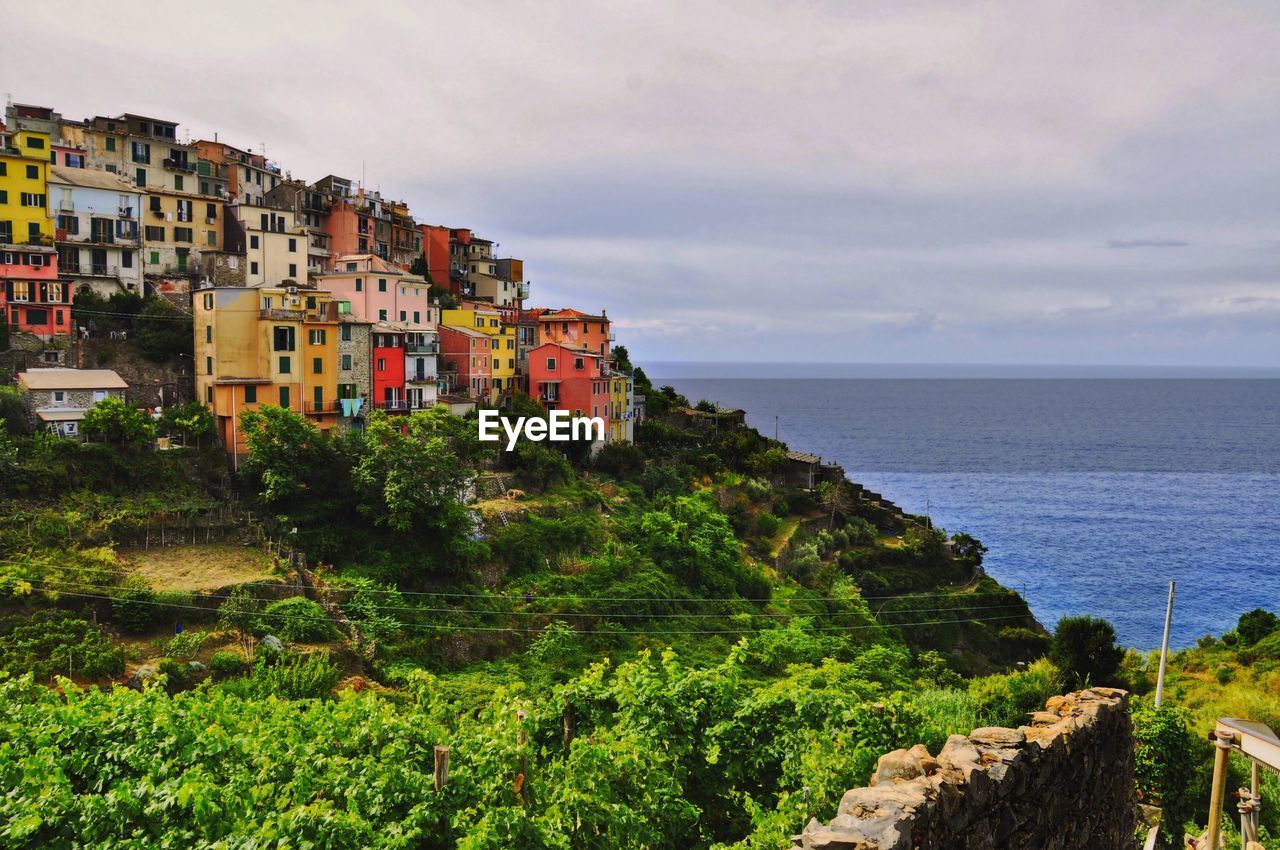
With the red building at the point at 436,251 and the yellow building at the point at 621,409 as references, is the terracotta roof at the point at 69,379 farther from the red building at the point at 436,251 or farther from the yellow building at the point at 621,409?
the red building at the point at 436,251

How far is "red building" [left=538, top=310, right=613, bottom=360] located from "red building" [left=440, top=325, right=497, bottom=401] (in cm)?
931

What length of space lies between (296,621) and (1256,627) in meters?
44.3

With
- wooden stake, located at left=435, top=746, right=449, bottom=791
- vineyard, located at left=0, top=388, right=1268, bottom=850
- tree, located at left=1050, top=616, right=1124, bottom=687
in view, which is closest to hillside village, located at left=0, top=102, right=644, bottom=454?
vineyard, located at left=0, top=388, right=1268, bottom=850

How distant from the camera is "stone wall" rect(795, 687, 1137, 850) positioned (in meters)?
7.54

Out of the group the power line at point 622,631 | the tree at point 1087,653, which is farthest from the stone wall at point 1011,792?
the tree at point 1087,653

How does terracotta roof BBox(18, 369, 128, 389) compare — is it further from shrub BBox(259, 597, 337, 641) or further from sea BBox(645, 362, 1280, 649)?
sea BBox(645, 362, 1280, 649)

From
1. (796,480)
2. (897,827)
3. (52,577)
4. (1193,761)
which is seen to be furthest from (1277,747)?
(796,480)

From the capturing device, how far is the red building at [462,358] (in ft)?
188

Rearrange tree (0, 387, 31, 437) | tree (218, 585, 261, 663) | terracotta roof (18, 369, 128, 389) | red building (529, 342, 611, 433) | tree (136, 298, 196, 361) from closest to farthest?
tree (218, 585, 261, 663)
tree (0, 387, 31, 437)
terracotta roof (18, 369, 128, 389)
tree (136, 298, 196, 361)
red building (529, 342, 611, 433)

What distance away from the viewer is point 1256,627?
43.8 metres

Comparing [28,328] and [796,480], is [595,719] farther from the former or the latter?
[796,480]

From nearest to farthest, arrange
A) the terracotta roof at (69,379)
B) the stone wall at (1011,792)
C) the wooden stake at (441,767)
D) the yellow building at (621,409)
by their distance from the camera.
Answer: the stone wall at (1011,792) → the wooden stake at (441,767) → the terracotta roof at (69,379) → the yellow building at (621,409)

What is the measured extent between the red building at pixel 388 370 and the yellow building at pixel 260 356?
9.39 feet
